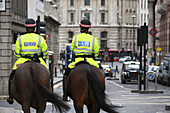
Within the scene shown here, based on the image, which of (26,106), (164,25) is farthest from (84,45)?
(164,25)

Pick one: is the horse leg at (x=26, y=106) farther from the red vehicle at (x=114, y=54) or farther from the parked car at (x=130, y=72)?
the red vehicle at (x=114, y=54)

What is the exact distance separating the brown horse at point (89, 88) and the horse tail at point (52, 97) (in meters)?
0.26

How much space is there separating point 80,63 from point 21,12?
84.2ft

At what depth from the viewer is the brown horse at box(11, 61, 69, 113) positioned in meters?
10.9

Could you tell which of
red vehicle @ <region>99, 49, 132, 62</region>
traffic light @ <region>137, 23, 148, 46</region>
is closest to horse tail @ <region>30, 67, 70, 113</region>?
traffic light @ <region>137, 23, 148, 46</region>

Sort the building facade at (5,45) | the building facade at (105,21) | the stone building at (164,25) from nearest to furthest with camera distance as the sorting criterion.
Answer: the building facade at (5,45) → the stone building at (164,25) → the building facade at (105,21)

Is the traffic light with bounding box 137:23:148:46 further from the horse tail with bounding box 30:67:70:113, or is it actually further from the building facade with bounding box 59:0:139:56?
the building facade with bounding box 59:0:139:56

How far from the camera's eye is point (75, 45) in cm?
1149

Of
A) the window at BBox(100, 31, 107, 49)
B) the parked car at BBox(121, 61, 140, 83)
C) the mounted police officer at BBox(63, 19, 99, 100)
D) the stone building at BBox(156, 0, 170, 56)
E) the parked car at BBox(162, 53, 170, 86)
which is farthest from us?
the window at BBox(100, 31, 107, 49)

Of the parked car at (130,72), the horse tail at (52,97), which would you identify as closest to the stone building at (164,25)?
the parked car at (130,72)

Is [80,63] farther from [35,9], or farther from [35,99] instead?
[35,9]

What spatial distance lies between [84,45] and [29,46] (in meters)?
1.16

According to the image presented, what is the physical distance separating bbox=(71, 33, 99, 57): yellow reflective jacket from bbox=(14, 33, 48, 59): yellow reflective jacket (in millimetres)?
695

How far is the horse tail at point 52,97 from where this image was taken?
1079 cm
